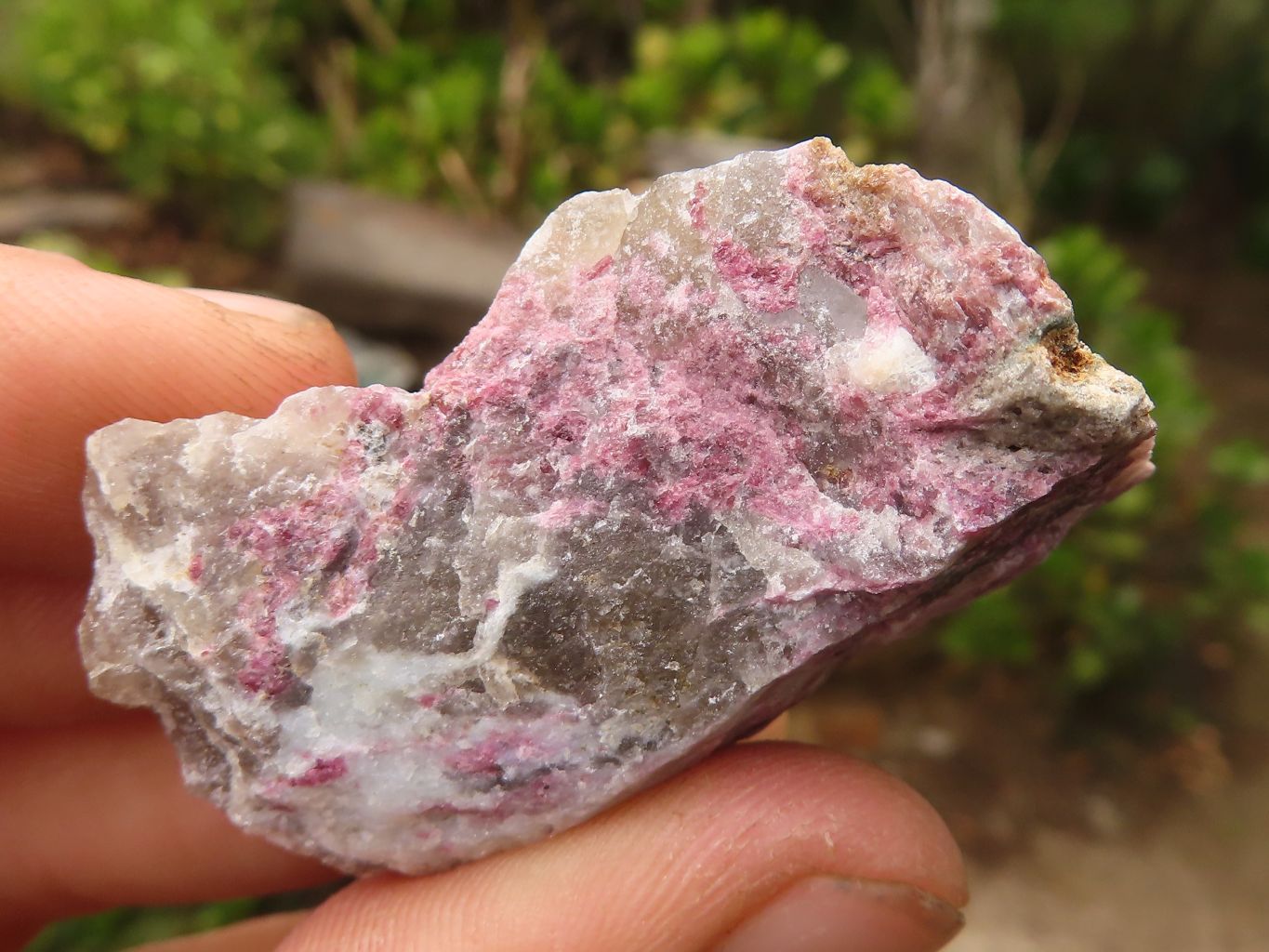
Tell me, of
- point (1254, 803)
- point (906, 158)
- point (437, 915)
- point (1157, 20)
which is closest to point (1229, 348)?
point (1157, 20)

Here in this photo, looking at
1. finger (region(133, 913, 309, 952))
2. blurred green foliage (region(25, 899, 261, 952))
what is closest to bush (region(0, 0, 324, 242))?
blurred green foliage (region(25, 899, 261, 952))

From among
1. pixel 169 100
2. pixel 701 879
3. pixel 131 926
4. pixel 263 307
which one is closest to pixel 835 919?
pixel 701 879

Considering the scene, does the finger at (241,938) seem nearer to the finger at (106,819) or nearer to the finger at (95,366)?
the finger at (106,819)

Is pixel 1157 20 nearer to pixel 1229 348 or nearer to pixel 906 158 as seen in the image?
pixel 1229 348

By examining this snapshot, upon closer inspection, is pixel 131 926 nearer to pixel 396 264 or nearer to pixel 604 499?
pixel 396 264

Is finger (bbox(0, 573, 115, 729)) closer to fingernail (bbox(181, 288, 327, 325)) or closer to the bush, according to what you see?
fingernail (bbox(181, 288, 327, 325))

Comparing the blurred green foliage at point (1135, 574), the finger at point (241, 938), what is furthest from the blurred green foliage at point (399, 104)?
the finger at point (241, 938)
